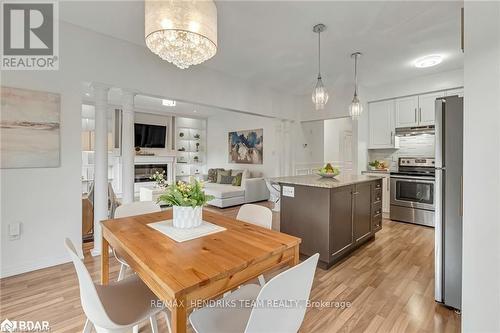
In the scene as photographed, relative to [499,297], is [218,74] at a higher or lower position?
higher

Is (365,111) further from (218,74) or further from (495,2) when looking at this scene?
(495,2)

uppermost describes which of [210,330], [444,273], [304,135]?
[304,135]

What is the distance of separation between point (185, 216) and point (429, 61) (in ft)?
13.7

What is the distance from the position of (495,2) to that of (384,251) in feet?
8.74

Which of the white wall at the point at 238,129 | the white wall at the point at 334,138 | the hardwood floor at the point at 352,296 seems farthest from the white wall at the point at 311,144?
the hardwood floor at the point at 352,296

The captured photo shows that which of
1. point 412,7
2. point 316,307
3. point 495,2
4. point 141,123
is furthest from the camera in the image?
point 141,123

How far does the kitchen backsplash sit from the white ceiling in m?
1.23

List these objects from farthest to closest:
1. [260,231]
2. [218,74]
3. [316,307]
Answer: [218,74], [316,307], [260,231]

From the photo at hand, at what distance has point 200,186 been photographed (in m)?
1.55

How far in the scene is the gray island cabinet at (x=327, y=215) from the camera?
2.54 m

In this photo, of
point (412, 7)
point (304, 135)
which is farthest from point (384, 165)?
point (412, 7)

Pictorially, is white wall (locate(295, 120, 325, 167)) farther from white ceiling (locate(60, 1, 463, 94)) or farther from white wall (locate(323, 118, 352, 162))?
white ceiling (locate(60, 1, 463, 94))

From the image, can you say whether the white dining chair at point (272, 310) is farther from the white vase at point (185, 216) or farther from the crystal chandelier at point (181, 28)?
the crystal chandelier at point (181, 28)

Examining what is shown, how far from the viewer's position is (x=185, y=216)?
Answer: 59.4 inches
